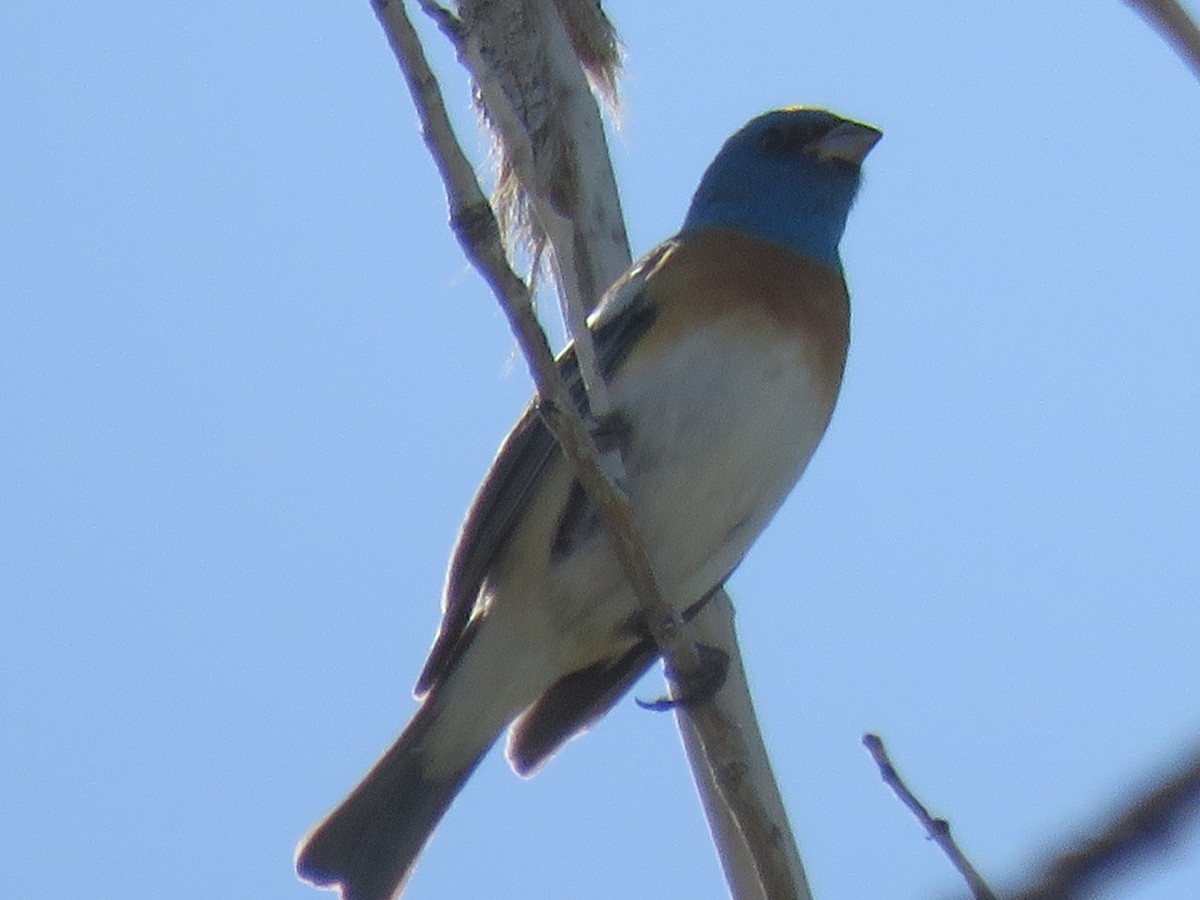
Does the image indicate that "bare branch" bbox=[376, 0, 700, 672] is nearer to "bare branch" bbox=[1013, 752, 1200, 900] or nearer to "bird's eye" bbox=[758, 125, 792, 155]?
"bare branch" bbox=[1013, 752, 1200, 900]

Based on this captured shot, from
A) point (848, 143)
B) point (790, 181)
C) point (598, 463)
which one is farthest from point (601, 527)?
point (848, 143)

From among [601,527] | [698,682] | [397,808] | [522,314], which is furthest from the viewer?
[397,808]

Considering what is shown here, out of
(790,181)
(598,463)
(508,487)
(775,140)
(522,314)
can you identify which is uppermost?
(775,140)

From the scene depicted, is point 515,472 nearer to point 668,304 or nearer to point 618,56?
point 668,304

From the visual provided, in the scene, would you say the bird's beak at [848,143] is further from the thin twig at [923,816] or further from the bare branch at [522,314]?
the thin twig at [923,816]

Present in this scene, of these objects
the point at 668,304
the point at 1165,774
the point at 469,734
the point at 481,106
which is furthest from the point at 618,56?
the point at 1165,774

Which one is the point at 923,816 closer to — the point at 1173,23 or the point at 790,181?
the point at 1173,23

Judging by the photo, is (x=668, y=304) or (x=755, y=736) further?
(x=668, y=304)
